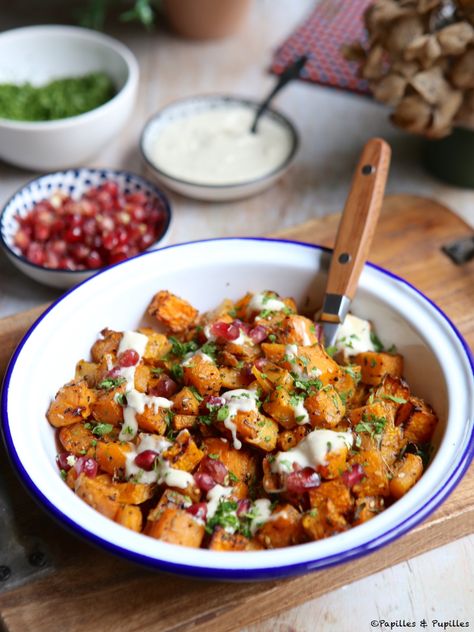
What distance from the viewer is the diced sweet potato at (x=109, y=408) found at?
1840 millimetres

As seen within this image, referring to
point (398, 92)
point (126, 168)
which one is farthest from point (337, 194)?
point (126, 168)

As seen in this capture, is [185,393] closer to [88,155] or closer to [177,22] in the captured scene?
[88,155]

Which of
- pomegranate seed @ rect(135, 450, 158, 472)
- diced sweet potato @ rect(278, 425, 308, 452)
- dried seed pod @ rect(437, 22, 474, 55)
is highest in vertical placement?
dried seed pod @ rect(437, 22, 474, 55)

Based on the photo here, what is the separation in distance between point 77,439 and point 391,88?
1.64m

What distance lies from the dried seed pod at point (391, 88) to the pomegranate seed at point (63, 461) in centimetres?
167

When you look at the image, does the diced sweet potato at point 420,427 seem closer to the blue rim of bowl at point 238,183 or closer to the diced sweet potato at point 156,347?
the diced sweet potato at point 156,347

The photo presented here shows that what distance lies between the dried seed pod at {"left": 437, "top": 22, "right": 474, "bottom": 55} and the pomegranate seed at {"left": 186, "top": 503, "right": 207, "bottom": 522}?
1737mm

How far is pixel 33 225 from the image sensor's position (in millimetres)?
2639

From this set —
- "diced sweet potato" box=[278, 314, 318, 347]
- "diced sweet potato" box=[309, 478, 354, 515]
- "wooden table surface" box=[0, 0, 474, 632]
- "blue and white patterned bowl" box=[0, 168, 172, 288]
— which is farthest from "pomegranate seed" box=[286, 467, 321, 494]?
"blue and white patterned bowl" box=[0, 168, 172, 288]

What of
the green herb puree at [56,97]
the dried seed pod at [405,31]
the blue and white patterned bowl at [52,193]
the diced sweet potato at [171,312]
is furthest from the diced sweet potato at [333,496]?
the green herb puree at [56,97]

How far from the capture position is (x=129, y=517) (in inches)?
63.8

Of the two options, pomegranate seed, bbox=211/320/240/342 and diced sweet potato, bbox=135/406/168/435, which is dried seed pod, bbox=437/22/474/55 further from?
diced sweet potato, bbox=135/406/168/435

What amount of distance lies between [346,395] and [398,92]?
4.01ft

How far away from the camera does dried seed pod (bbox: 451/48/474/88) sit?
2482mm
